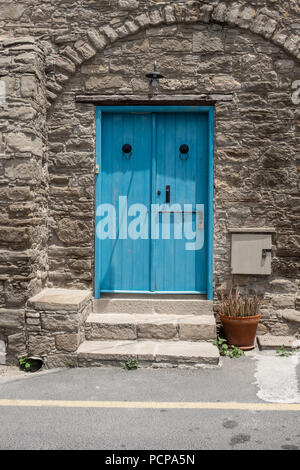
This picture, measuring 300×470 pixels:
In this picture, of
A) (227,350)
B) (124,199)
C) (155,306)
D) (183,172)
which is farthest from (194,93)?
(227,350)

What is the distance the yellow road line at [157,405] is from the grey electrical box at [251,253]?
1938mm

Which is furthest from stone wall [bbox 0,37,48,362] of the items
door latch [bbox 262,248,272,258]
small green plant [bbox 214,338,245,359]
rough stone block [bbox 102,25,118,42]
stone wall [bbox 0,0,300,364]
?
door latch [bbox 262,248,272,258]

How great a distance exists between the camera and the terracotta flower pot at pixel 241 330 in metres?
5.48

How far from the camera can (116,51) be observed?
5.90m

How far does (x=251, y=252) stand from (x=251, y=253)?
0.01m

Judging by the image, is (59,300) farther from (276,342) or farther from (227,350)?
(276,342)

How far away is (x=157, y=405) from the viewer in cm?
418

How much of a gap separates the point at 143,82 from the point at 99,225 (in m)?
1.81

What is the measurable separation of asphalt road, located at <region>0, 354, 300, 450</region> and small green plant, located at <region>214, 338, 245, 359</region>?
0.45 feet

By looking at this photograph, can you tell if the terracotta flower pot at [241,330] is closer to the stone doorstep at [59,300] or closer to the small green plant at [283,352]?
the small green plant at [283,352]

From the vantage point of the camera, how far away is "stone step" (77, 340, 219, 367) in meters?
5.02

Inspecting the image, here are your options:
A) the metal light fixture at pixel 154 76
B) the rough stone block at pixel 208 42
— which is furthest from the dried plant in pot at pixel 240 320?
the rough stone block at pixel 208 42

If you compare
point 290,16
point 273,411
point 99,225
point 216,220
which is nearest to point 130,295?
point 99,225

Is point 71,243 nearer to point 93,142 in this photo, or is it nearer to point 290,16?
point 93,142
